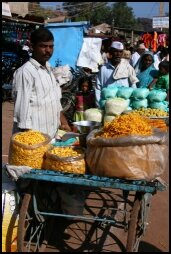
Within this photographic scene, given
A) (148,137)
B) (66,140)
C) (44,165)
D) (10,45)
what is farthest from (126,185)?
(10,45)

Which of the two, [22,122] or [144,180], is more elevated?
[22,122]

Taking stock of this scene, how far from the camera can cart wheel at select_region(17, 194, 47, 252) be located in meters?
2.76

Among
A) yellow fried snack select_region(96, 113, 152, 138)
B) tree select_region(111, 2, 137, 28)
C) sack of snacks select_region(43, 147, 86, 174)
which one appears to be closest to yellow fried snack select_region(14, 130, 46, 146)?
sack of snacks select_region(43, 147, 86, 174)

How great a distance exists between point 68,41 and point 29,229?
406 inches

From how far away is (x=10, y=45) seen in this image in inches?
474

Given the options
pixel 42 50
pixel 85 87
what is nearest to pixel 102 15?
pixel 85 87

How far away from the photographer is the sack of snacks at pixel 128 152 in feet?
8.29

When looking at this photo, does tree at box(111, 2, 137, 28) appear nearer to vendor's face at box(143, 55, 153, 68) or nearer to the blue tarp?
the blue tarp

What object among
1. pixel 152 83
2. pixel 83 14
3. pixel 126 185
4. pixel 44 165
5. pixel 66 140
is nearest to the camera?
pixel 126 185

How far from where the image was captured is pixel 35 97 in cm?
316

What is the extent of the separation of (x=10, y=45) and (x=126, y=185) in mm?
10363

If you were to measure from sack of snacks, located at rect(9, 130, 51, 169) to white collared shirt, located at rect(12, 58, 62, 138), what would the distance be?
0.38 m

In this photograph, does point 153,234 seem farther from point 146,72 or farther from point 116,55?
point 146,72

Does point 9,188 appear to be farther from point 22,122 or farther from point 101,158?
point 101,158
